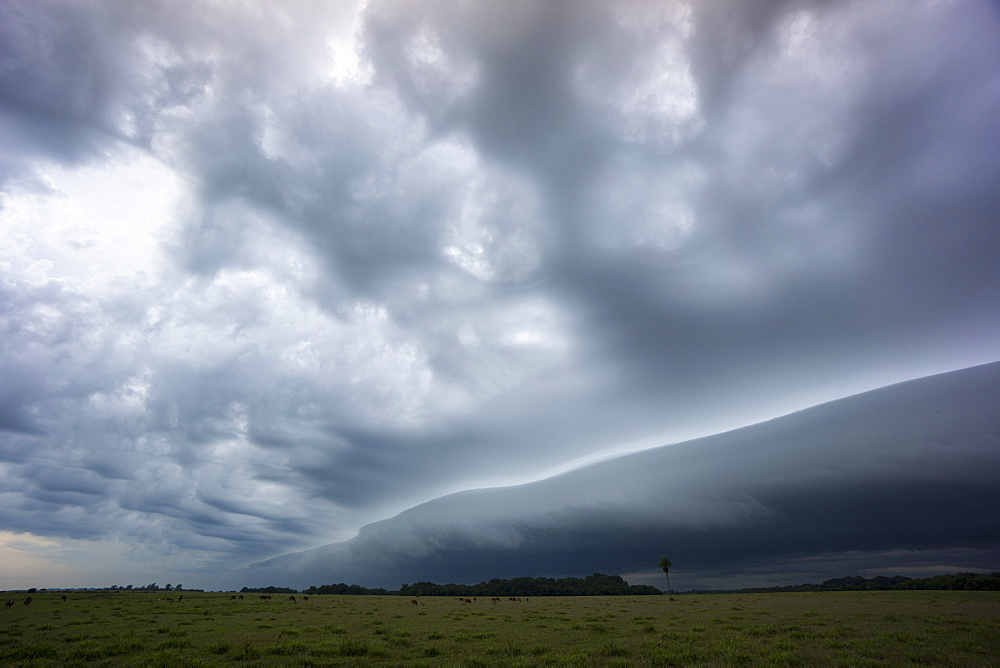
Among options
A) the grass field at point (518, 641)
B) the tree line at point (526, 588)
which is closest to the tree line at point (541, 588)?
the tree line at point (526, 588)

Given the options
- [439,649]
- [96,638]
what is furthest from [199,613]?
[439,649]

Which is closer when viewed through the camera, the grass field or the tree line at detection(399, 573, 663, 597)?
the grass field

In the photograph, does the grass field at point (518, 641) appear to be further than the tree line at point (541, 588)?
No

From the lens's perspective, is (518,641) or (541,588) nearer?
(518,641)

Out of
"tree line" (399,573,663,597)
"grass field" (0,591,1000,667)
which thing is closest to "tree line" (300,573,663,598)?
"tree line" (399,573,663,597)

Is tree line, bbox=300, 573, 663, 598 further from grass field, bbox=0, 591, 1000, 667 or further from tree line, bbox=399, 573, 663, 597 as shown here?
grass field, bbox=0, 591, 1000, 667

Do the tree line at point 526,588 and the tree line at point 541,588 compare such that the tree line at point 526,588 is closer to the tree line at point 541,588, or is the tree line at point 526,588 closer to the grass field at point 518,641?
the tree line at point 541,588

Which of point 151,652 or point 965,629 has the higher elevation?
point 151,652

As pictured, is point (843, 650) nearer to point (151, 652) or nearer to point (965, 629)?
point (965, 629)

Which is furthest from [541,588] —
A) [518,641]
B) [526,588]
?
[518,641]

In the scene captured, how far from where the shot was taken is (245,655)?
23.8m

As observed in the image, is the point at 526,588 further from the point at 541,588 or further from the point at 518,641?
the point at 518,641

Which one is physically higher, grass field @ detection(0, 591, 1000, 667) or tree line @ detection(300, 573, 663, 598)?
grass field @ detection(0, 591, 1000, 667)

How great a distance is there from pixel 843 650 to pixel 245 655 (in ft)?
112
